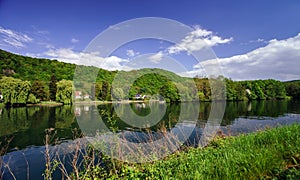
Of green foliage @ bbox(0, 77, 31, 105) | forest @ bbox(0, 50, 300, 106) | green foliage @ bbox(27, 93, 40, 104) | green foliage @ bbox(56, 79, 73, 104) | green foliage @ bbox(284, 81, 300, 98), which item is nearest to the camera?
forest @ bbox(0, 50, 300, 106)

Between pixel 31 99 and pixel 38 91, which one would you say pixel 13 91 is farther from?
pixel 38 91

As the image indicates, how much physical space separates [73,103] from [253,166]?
49915 mm

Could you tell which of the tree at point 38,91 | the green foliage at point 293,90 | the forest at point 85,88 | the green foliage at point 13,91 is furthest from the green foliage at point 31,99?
the green foliage at point 293,90

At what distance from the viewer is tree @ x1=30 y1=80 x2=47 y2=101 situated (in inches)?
1902

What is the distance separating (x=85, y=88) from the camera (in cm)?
3594

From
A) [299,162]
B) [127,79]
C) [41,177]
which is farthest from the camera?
[127,79]

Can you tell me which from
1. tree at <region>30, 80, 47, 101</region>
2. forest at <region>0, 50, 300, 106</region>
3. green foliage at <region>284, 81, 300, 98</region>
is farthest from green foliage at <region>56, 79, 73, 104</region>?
green foliage at <region>284, 81, 300, 98</region>

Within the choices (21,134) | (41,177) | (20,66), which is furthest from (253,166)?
(20,66)

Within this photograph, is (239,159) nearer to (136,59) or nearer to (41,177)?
(136,59)

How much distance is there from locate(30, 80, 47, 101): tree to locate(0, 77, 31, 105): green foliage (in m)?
4.00

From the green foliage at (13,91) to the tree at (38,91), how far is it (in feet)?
13.1

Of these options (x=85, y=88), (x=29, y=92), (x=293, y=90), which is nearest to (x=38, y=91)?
(x=29, y=92)

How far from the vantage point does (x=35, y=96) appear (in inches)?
1857

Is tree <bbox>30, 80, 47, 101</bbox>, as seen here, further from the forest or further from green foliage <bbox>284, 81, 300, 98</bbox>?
green foliage <bbox>284, 81, 300, 98</bbox>
